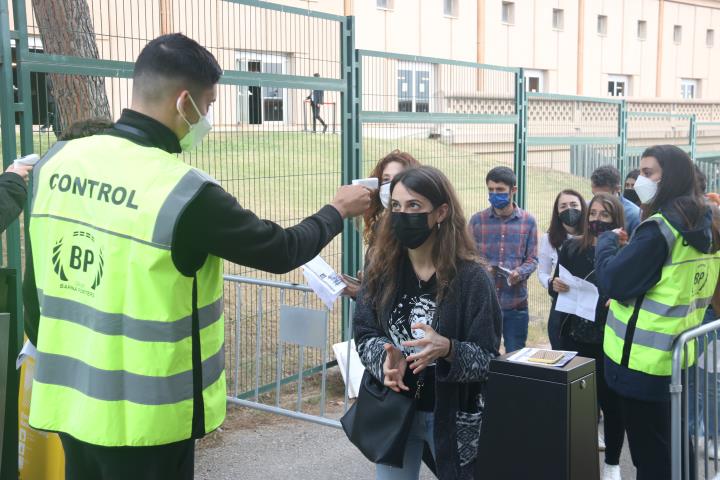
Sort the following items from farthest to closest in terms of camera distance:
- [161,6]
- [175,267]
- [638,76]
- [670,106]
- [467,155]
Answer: [638,76] → [670,106] → [467,155] → [161,6] → [175,267]

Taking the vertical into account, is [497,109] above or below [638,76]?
below

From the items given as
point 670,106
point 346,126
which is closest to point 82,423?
point 346,126

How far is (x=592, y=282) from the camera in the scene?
18.3 feet

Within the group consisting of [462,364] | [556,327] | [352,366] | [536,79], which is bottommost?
[352,366]

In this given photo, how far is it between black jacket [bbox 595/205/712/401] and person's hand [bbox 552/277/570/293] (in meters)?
1.36

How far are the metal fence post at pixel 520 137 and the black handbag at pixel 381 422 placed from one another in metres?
6.10

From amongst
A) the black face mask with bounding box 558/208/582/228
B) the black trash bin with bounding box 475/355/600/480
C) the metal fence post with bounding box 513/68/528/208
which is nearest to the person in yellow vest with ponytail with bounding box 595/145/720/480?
the black trash bin with bounding box 475/355/600/480

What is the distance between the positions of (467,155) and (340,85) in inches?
84.3

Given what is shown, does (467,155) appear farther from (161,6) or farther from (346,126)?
(161,6)

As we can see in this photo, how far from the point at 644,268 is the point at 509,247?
102 inches

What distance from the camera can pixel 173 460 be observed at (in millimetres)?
2676

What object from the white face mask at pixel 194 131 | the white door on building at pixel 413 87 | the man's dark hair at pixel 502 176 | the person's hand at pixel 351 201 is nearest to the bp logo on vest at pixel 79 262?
the white face mask at pixel 194 131

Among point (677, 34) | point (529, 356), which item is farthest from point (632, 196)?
point (677, 34)

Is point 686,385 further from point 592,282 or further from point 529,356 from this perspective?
point 592,282
